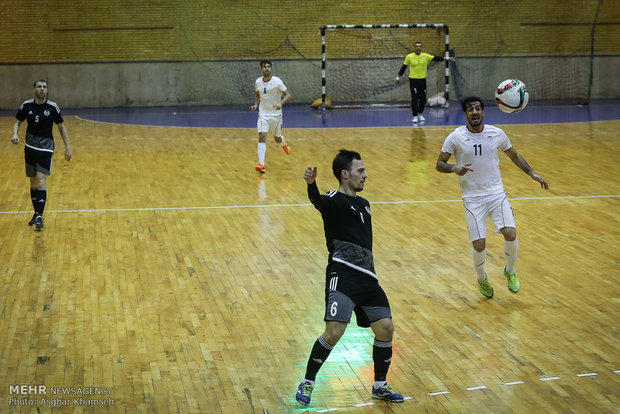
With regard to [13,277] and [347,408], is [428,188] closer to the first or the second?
[13,277]

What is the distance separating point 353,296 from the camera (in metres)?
5.75

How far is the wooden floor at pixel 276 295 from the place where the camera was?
6164 millimetres

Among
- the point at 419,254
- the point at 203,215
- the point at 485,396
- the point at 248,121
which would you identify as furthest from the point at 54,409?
the point at 248,121

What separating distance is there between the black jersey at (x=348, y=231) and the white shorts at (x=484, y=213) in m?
2.54

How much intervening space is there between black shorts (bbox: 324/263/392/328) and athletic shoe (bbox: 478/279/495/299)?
107 inches

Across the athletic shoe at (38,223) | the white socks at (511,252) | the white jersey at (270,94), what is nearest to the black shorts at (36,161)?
the athletic shoe at (38,223)

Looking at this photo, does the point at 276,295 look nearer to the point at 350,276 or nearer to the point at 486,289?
the point at 486,289

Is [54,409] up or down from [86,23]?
down

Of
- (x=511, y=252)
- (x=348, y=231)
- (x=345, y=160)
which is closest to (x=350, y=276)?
(x=348, y=231)

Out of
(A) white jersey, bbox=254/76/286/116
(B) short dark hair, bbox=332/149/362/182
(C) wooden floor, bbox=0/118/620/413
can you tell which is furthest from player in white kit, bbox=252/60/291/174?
(B) short dark hair, bbox=332/149/362/182

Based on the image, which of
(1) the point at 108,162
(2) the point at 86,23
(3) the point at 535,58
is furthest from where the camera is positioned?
(3) the point at 535,58

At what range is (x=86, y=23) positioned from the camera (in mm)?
27234

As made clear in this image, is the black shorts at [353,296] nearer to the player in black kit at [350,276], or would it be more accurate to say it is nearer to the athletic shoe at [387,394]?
the player in black kit at [350,276]

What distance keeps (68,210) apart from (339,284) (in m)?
7.91
